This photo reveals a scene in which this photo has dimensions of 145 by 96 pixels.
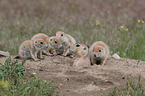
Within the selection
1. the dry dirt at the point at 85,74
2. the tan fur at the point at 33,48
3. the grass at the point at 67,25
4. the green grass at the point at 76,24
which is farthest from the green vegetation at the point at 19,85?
the green grass at the point at 76,24

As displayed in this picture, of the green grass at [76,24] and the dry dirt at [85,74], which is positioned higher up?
the green grass at [76,24]

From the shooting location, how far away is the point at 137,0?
15.7 m

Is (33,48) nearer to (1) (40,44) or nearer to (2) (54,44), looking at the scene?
(1) (40,44)

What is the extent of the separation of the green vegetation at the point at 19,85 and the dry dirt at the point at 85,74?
1.05 feet

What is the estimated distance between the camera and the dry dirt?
4867 millimetres

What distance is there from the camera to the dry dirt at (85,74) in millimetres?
4867

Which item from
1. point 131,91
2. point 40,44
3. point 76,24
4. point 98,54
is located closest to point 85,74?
point 98,54

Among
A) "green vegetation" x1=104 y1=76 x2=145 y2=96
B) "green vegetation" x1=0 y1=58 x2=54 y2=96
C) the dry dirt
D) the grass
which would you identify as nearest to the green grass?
the grass

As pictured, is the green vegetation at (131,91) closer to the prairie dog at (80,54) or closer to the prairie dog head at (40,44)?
the prairie dog at (80,54)

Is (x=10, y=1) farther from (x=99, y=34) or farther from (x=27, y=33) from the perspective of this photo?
(x=99, y=34)

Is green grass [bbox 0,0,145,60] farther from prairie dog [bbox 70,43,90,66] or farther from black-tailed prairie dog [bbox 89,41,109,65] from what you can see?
prairie dog [bbox 70,43,90,66]

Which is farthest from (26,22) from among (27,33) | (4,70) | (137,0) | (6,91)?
(137,0)

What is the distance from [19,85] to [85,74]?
155 centimetres

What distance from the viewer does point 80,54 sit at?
6.09 meters
